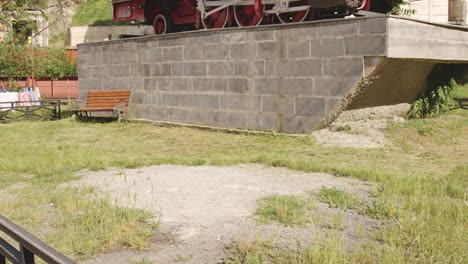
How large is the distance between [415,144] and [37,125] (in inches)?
366

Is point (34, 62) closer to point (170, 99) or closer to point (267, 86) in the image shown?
point (170, 99)

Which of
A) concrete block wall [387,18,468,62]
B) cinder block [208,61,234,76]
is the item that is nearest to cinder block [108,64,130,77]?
cinder block [208,61,234,76]

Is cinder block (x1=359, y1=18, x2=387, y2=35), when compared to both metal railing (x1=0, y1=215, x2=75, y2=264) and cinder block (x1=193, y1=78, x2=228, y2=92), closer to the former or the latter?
cinder block (x1=193, y1=78, x2=228, y2=92)

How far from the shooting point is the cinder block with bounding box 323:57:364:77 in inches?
323

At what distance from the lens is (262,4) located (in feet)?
33.3

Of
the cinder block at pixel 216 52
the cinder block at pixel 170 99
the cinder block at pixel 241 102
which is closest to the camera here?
the cinder block at pixel 241 102

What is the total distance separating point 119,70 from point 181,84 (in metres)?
2.58

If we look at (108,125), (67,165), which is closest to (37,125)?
(108,125)

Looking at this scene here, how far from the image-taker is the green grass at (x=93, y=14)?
1614 inches

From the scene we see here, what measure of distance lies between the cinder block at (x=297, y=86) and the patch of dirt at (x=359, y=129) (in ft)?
2.57

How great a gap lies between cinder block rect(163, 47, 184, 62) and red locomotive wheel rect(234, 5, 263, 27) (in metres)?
1.50

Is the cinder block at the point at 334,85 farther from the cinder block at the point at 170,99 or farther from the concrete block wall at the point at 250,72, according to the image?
the cinder block at the point at 170,99

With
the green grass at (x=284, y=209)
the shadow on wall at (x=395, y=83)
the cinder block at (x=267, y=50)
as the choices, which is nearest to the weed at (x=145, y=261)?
the green grass at (x=284, y=209)

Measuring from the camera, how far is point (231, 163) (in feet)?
23.9
